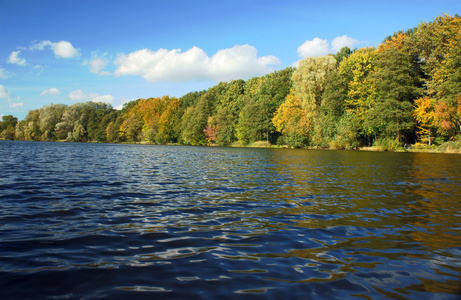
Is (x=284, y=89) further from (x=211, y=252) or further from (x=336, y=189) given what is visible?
(x=211, y=252)

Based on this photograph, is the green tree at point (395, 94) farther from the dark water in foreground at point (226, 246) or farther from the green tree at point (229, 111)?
the dark water in foreground at point (226, 246)

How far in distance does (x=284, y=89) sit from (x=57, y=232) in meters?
81.7

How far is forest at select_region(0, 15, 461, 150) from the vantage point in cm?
4875

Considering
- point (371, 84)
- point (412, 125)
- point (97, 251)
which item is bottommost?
point (97, 251)

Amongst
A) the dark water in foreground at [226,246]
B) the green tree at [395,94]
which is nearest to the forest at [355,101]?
the green tree at [395,94]

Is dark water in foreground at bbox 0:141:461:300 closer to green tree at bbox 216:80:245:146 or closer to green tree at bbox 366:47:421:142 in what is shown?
green tree at bbox 366:47:421:142

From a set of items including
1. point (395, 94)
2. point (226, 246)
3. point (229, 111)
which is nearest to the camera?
point (226, 246)

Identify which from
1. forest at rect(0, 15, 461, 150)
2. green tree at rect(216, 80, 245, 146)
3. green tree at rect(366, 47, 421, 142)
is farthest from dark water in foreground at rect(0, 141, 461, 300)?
green tree at rect(216, 80, 245, 146)

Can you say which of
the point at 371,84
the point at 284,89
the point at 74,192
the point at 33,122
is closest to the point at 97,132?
the point at 33,122

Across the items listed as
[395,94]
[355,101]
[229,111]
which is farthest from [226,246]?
[229,111]

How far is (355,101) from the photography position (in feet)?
207

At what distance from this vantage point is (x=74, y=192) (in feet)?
35.2

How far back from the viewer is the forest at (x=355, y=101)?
48.8 metres

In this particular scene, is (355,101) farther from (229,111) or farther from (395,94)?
(229,111)
